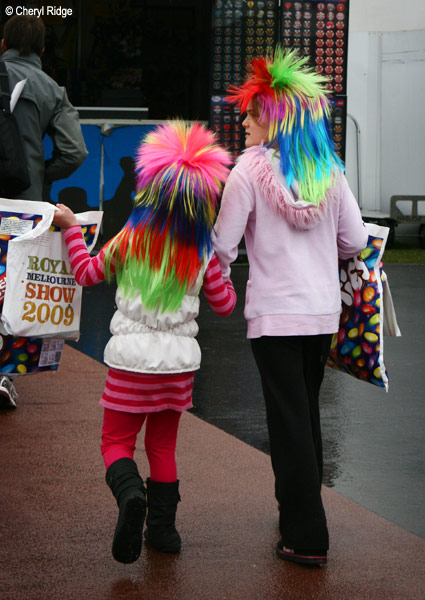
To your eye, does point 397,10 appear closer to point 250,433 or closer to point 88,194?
point 88,194

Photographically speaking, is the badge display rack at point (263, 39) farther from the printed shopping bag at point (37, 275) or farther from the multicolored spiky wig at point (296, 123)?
the multicolored spiky wig at point (296, 123)

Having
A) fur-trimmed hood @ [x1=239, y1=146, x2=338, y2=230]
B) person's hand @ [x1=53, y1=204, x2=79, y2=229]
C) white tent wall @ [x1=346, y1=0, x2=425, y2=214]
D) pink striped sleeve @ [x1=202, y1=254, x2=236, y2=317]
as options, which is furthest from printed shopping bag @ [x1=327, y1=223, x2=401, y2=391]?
white tent wall @ [x1=346, y1=0, x2=425, y2=214]

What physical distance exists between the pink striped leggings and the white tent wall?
1247cm

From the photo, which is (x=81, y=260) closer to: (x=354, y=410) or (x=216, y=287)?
(x=216, y=287)

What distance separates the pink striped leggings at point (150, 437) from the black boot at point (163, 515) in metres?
0.03

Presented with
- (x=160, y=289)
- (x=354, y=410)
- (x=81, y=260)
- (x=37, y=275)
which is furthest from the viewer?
(x=354, y=410)

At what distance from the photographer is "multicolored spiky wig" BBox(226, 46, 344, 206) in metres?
3.86

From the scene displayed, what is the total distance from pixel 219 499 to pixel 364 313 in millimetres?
1095

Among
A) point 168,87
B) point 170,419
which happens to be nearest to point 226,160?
point 170,419

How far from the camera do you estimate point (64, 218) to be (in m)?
4.23

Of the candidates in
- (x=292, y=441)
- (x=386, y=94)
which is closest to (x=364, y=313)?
(x=292, y=441)

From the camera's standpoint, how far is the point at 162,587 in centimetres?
366

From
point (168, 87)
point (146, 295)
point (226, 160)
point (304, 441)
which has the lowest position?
point (304, 441)

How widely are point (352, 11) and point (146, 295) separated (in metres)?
13.4
